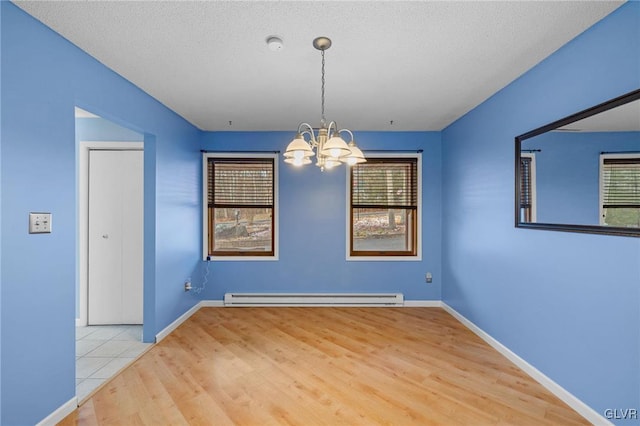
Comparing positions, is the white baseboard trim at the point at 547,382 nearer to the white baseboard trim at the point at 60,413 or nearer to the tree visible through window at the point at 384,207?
the tree visible through window at the point at 384,207

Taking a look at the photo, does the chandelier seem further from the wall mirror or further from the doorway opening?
the doorway opening

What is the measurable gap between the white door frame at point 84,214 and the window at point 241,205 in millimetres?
1163

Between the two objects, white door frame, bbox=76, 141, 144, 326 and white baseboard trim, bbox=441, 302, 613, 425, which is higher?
white door frame, bbox=76, 141, 144, 326

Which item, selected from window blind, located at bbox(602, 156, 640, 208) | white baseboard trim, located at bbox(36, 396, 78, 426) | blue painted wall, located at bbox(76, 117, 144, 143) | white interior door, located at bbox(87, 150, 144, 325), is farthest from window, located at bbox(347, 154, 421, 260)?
white baseboard trim, located at bbox(36, 396, 78, 426)

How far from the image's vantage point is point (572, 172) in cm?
200

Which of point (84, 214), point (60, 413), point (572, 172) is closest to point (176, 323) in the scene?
point (60, 413)

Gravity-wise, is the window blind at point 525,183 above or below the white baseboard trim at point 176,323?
above

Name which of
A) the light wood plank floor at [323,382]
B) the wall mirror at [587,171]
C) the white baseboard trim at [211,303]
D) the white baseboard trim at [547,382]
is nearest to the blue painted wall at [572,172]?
the wall mirror at [587,171]

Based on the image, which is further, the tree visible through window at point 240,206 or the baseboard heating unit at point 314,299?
the tree visible through window at point 240,206

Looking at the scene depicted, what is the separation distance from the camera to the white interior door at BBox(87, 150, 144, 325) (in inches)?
136

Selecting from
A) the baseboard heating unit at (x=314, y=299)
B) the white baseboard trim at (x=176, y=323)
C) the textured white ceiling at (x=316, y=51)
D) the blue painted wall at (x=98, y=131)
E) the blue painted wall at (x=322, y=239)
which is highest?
the textured white ceiling at (x=316, y=51)

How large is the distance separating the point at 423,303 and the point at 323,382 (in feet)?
7.82

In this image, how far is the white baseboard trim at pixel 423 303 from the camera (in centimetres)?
414

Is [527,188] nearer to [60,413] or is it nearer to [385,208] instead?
[385,208]
